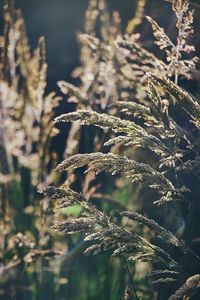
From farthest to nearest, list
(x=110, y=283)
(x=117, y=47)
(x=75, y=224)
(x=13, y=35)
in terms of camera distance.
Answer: (x=13, y=35)
(x=117, y=47)
(x=110, y=283)
(x=75, y=224)

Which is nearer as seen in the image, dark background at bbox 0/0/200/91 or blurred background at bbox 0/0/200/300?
blurred background at bbox 0/0/200/300

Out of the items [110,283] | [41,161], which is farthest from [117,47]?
[110,283]

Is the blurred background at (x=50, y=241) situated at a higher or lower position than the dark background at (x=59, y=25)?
lower

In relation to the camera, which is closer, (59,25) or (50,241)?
(50,241)

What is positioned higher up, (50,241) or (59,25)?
(59,25)

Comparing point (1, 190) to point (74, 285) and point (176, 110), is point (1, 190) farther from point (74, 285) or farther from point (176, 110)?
point (176, 110)

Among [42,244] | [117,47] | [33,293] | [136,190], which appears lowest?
[33,293]

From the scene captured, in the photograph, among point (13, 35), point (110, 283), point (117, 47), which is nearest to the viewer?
point (110, 283)

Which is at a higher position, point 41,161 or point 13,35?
point 13,35

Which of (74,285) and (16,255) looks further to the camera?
(16,255)

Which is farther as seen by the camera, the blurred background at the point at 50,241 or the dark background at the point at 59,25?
the dark background at the point at 59,25

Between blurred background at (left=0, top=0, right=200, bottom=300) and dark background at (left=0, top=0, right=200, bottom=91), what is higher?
dark background at (left=0, top=0, right=200, bottom=91)

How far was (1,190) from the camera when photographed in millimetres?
1837

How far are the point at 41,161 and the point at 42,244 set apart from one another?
0.33 meters
